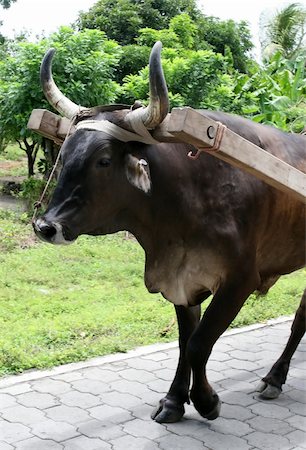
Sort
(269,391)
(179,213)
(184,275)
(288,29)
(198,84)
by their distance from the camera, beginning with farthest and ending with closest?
1. (288,29)
2. (198,84)
3. (269,391)
4. (184,275)
5. (179,213)

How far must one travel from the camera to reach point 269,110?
406 inches

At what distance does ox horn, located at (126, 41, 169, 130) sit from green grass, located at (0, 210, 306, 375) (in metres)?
2.19

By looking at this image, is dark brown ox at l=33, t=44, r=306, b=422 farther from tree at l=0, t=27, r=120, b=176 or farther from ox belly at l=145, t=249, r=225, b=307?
tree at l=0, t=27, r=120, b=176

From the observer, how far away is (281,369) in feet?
12.9

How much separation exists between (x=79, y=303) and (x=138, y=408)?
8.21ft

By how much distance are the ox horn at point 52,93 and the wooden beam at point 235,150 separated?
82cm

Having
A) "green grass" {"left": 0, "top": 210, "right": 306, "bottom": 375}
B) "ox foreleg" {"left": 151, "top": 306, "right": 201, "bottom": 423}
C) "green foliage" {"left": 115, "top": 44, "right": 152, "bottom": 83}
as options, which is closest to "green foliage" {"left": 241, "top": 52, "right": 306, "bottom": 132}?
"green foliage" {"left": 115, "top": 44, "right": 152, "bottom": 83}

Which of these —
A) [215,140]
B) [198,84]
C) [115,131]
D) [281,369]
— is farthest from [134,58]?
[215,140]

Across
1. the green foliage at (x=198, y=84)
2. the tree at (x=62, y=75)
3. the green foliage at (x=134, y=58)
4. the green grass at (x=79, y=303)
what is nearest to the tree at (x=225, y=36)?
the green foliage at (x=134, y=58)

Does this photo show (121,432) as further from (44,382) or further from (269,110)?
(269,110)

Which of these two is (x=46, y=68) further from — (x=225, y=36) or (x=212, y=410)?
(x=225, y=36)

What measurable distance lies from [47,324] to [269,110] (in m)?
6.40

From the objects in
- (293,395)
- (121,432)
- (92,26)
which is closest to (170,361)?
(293,395)

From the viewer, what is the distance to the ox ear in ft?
9.40
